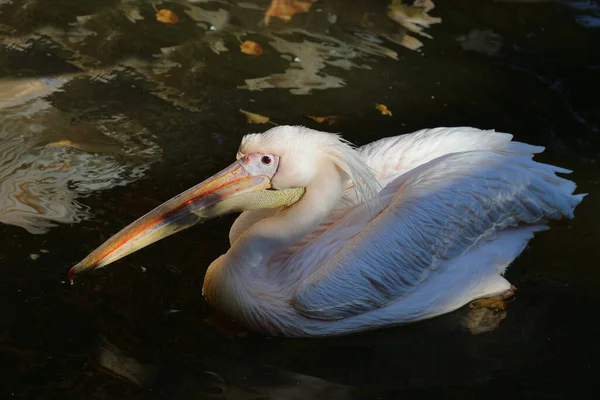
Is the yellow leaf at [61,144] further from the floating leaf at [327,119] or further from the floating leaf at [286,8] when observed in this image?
the floating leaf at [286,8]

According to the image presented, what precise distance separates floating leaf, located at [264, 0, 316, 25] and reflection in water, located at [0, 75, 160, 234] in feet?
5.94

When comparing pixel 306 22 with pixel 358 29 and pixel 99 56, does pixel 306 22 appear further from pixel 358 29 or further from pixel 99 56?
pixel 99 56

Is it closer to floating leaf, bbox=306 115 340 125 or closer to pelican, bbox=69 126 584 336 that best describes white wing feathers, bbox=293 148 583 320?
pelican, bbox=69 126 584 336

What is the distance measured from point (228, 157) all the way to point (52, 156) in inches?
36.8

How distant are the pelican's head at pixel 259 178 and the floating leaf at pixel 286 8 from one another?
2.93 m

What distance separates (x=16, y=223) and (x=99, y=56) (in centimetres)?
188

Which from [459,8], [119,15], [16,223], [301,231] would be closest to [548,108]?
[459,8]

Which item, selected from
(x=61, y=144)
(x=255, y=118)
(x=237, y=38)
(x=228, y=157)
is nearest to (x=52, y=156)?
(x=61, y=144)

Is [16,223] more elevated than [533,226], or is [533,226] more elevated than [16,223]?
[533,226]

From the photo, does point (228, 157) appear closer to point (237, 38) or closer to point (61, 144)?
point (61, 144)

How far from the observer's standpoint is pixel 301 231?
3598 millimetres

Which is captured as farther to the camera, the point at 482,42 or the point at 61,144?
the point at 482,42

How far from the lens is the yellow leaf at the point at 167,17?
607 cm

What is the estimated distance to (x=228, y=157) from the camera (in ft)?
15.4
